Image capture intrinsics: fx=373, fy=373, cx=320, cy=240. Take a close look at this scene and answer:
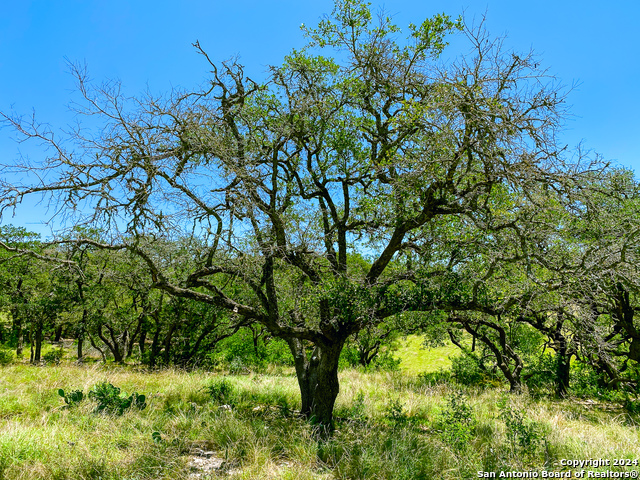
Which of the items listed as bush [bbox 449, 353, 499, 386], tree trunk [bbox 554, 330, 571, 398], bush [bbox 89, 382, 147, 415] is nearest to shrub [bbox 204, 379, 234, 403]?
bush [bbox 89, 382, 147, 415]

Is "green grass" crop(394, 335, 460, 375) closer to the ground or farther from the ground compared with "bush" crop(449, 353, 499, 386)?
closer to the ground

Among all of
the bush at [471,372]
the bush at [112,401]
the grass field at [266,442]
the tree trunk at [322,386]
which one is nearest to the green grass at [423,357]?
the bush at [471,372]

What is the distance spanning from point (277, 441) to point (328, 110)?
6.07 meters

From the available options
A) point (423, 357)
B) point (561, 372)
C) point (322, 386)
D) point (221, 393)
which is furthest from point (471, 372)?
point (221, 393)

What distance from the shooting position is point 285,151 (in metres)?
7.71

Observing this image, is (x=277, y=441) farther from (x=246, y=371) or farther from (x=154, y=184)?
(x=246, y=371)

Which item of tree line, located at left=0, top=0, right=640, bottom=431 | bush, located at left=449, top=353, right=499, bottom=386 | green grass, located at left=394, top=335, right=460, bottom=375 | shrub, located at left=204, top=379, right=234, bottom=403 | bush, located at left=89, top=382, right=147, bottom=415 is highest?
tree line, located at left=0, top=0, right=640, bottom=431

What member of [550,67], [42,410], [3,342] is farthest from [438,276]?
[3,342]

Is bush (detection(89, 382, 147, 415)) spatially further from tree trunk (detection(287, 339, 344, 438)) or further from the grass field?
tree trunk (detection(287, 339, 344, 438))

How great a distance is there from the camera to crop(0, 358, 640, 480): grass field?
4.79 meters

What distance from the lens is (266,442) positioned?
18.5 ft

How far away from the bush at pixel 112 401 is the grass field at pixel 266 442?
0.16 metres

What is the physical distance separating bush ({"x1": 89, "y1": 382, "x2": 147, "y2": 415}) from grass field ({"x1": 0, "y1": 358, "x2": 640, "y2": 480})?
159mm

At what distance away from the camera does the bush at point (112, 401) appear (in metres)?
6.88
